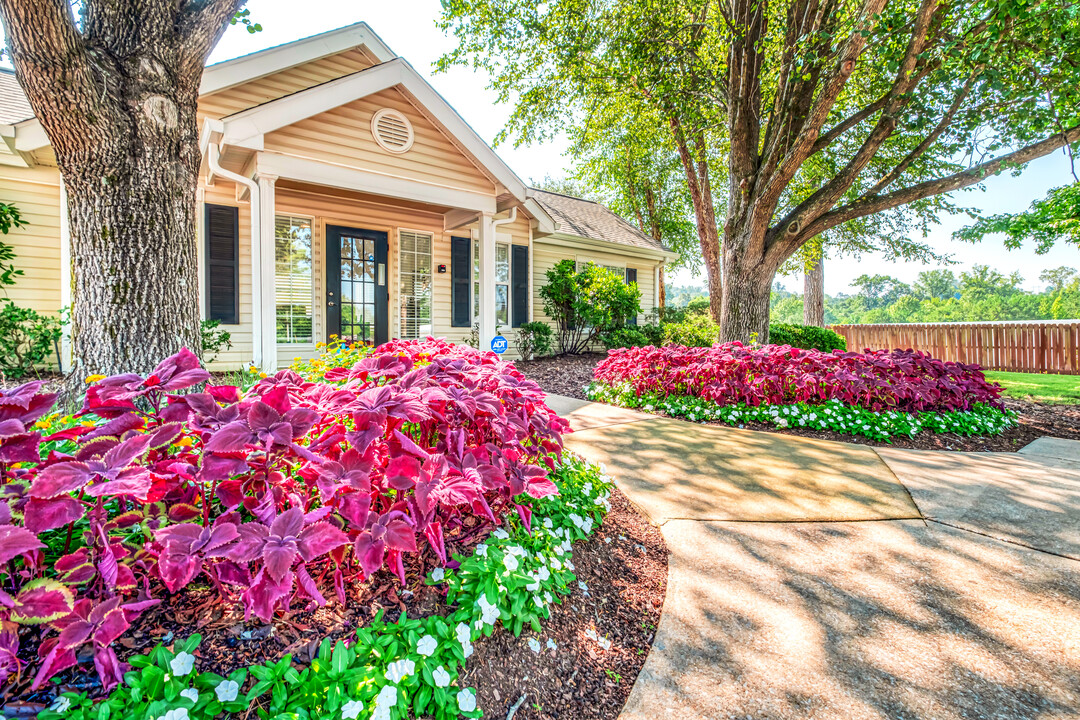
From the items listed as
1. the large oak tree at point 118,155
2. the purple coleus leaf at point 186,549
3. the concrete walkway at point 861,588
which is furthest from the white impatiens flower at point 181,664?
the large oak tree at point 118,155

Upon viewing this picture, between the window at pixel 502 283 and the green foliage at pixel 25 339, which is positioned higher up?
the window at pixel 502 283

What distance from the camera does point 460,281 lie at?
29.8ft

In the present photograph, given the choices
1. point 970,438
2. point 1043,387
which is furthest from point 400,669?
point 1043,387

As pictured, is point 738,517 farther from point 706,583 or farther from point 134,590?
point 134,590

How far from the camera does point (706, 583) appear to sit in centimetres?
198

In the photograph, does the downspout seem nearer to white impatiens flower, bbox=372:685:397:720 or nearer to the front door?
the front door

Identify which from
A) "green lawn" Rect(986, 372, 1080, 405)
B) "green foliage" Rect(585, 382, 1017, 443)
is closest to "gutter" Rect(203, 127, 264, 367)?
"green foliage" Rect(585, 382, 1017, 443)

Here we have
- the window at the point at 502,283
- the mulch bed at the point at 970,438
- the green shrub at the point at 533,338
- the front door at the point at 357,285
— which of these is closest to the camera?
the mulch bed at the point at 970,438

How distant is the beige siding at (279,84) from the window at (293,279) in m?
1.68

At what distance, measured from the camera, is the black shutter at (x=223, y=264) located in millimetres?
6730

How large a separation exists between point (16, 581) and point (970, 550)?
3.45 m

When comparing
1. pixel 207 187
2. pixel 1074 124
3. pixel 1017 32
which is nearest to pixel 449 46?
pixel 207 187

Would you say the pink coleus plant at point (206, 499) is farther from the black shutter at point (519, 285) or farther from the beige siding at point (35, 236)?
the black shutter at point (519, 285)

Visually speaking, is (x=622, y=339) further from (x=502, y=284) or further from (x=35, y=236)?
(x=35, y=236)
